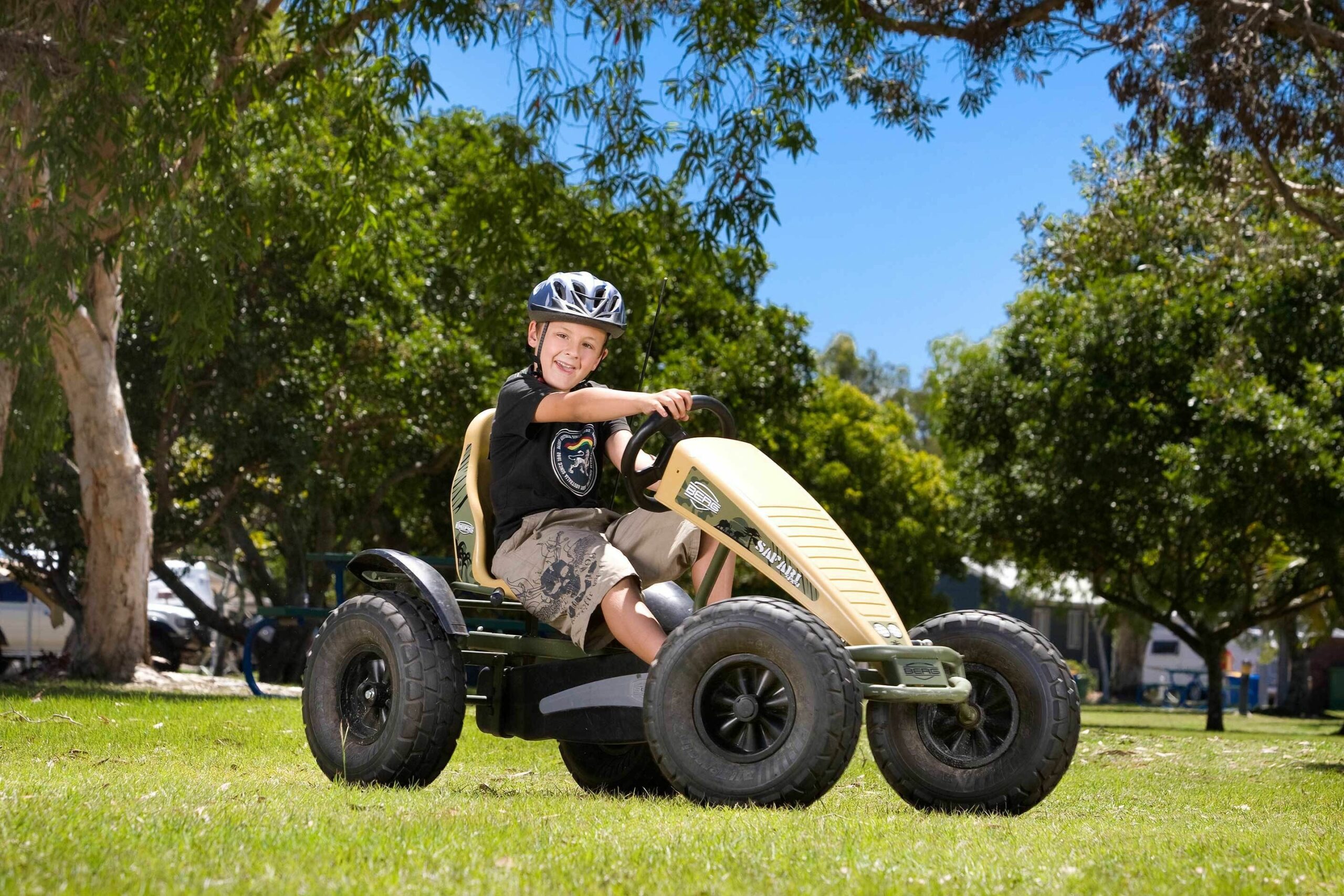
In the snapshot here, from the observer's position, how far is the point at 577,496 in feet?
18.6

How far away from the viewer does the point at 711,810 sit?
4586 mm

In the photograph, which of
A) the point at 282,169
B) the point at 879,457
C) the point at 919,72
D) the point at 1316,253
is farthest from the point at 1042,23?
the point at 879,457

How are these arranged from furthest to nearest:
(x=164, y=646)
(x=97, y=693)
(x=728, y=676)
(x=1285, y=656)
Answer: (x=1285, y=656) < (x=164, y=646) < (x=97, y=693) < (x=728, y=676)

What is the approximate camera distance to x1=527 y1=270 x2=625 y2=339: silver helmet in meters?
5.77

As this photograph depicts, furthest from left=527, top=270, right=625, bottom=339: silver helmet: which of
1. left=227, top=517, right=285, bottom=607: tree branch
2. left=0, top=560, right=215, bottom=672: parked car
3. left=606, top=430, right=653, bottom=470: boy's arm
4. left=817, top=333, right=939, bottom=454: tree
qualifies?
left=817, top=333, right=939, bottom=454: tree

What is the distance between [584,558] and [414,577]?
0.68 meters

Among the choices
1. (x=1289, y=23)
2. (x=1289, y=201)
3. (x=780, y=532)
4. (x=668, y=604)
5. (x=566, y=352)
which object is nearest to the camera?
(x=780, y=532)

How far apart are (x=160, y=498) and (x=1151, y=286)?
47.4 feet

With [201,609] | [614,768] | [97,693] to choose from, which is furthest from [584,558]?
[201,609]

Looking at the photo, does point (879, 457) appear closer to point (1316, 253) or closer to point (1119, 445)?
point (1119, 445)

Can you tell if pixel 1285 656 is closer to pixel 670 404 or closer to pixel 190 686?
pixel 190 686

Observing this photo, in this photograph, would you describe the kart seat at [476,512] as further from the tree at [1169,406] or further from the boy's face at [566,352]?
the tree at [1169,406]

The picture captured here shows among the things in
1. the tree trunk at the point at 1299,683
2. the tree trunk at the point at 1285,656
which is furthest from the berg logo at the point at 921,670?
the tree trunk at the point at 1299,683

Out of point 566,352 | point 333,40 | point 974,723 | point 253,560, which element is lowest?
point 974,723
